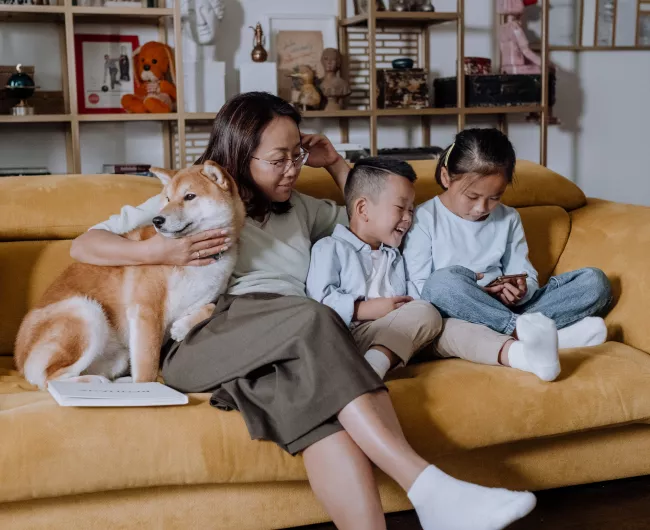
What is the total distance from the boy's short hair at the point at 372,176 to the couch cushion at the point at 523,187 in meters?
0.25

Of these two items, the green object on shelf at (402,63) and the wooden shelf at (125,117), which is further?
the green object on shelf at (402,63)

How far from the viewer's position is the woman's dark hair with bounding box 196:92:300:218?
1.97 metres

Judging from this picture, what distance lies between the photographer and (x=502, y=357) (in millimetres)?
1861

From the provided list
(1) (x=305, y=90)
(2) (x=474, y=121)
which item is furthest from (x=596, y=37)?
(1) (x=305, y=90)

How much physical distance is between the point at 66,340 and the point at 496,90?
282 centimetres

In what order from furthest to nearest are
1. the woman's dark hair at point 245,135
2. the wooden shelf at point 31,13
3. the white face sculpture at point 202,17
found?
1. the white face sculpture at point 202,17
2. the wooden shelf at point 31,13
3. the woman's dark hair at point 245,135

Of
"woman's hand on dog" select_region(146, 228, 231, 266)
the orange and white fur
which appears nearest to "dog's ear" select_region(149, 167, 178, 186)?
the orange and white fur

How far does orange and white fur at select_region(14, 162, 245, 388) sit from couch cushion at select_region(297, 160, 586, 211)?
0.55 metres

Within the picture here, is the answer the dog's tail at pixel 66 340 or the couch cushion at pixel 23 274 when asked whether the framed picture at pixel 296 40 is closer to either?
the couch cushion at pixel 23 274

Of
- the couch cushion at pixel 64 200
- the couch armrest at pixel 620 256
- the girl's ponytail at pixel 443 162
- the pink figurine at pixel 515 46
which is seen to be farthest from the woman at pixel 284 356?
the pink figurine at pixel 515 46

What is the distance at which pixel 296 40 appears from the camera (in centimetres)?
397

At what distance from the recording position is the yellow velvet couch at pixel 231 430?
1.54 metres

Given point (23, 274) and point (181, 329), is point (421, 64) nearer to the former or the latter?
point (23, 274)

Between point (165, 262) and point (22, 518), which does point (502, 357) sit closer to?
point (165, 262)
